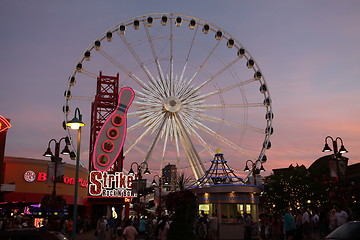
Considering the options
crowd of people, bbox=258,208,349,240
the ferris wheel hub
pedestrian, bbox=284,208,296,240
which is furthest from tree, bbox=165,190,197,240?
the ferris wheel hub

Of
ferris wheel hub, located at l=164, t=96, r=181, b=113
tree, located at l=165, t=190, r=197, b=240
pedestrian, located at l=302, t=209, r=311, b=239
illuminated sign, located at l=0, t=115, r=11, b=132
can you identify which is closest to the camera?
tree, located at l=165, t=190, r=197, b=240

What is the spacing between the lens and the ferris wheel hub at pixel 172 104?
3353 centimetres

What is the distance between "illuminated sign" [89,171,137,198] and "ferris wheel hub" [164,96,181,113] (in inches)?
289

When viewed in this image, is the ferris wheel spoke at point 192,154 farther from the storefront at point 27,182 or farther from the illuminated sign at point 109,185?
the storefront at point 27,182

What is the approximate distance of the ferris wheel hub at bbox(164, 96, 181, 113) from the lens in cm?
3353

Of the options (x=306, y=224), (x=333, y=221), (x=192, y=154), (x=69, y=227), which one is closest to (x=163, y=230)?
(x=333, y=221)

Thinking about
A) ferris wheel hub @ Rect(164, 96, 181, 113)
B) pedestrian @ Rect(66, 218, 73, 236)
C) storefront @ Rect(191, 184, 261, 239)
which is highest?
ferris wheel hub @ Rect(164, 96, 181, 113)

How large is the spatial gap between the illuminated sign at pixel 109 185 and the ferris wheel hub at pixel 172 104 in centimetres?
734

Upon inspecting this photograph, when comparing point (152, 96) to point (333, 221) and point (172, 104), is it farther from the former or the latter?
point (333, 221)

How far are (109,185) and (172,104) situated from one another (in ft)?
29.3

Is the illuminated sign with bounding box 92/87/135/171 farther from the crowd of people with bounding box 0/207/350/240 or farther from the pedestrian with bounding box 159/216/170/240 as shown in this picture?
the pedestrian with bounding box 159/216/170/240

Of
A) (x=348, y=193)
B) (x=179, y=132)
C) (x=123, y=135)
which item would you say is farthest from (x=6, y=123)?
(x=348, y=193)

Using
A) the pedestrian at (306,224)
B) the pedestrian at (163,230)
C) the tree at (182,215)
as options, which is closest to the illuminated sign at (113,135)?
the pedestrian at (163,230)

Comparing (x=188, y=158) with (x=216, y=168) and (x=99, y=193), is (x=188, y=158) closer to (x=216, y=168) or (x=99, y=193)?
(x=216, y=168)
